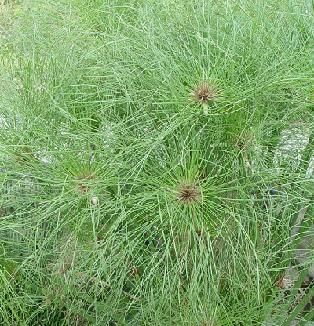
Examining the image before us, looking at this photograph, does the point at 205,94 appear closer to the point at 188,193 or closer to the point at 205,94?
the point at 205,94

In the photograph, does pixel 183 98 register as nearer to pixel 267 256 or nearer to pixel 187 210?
pixel 187 210

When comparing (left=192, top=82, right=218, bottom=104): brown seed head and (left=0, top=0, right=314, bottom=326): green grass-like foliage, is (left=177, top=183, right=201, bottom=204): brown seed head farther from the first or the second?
(left=192, top=82, right=218, bottom=104): brown seed head

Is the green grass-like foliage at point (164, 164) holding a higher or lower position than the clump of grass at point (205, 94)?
lower

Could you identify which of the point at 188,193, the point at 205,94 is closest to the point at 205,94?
the point at 205,94

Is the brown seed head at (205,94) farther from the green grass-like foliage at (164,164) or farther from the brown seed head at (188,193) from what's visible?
the brown seed head at (188,193)

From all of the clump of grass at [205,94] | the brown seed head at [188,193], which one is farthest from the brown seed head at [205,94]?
the brown seed head at [188,193]

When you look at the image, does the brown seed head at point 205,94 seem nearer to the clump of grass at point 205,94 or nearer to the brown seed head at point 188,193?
the clump of grass at point 205,94

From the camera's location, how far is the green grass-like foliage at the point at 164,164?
0.80 metres

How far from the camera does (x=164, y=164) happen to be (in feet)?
2.68

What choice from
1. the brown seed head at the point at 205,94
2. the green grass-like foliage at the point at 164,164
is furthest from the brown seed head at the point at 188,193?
the brown seed head at the point at 205,94

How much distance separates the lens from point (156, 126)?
2.83 feet

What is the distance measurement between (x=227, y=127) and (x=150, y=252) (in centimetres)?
19

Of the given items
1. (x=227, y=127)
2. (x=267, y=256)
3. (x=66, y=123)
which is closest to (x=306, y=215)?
(x=267, y=256)

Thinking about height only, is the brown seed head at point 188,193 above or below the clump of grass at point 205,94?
below
